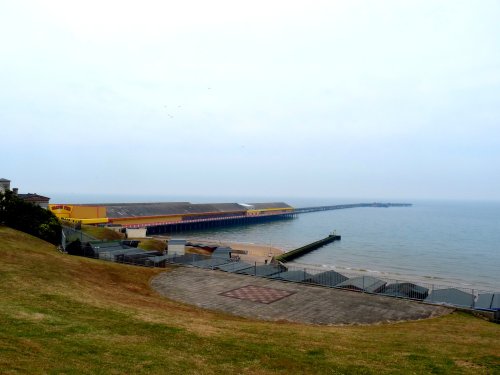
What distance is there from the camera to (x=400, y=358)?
13.6 meters

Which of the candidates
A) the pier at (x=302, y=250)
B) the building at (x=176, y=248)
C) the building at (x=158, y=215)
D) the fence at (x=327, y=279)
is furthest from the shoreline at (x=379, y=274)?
the building at (x=158, y=215)

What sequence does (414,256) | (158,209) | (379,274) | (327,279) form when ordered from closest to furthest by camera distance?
(327,279), (379,274), (414,256), (158,209)

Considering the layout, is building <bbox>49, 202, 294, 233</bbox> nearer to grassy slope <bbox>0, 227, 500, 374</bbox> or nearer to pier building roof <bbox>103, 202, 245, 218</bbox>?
pier building roof <bbox>103, 202, 245, 218</bbox>

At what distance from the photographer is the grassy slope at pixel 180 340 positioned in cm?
1149

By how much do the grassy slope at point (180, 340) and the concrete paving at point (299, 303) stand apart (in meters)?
1.75

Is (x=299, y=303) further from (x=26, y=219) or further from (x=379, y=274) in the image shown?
(x=379, y=274)

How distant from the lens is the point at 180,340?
14.3m

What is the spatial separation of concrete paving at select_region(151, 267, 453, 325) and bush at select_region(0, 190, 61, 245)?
1635 centimetres

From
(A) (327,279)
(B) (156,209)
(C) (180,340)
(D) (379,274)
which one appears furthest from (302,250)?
(C) (180,340)

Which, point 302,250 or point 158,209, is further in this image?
point 158,209

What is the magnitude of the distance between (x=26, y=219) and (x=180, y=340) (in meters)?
32.2

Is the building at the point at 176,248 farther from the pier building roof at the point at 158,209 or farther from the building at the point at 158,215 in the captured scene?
the pier building roof at the point at 158,209

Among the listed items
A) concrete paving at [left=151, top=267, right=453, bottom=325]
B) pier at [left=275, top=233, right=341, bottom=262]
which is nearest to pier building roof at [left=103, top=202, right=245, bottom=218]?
pier at [left=275, top=233, right=341, bottom=262]

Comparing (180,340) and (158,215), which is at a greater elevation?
(180,340)
